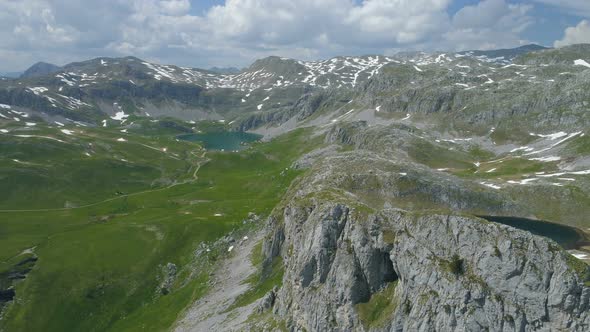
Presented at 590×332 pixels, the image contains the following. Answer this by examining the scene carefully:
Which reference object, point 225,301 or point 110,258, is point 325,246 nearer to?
point 225,301

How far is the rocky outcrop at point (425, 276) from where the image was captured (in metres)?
41.2

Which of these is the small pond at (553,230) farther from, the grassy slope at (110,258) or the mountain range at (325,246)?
the grassy slope at (110,258)

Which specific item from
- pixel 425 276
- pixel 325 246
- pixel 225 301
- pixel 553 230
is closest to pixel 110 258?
pixel 225 301

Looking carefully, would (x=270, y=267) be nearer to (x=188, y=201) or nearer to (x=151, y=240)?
(x=151, y=240)

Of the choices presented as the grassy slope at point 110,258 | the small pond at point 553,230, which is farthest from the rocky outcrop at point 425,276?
the small pond at point 553,230

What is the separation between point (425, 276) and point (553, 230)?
85.0 m

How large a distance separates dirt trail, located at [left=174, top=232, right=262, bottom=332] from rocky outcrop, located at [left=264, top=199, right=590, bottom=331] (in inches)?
489

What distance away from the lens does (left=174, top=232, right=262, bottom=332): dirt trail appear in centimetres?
7381

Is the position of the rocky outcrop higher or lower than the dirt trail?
higher

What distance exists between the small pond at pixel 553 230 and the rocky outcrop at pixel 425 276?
66681 millimetres

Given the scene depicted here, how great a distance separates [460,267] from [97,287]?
88.0 m

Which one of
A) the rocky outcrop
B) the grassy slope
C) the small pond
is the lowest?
the grassy slope

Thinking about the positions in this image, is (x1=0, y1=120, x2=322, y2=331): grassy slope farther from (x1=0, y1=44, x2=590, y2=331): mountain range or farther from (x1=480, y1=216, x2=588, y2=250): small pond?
(x1=480, y1=216, x2=588, y2=250): small pond

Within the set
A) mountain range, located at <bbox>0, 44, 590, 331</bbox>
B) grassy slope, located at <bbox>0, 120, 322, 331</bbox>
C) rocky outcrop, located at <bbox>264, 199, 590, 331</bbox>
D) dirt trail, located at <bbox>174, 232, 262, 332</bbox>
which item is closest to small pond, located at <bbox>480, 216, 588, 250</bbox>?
mountain range, located at <bbox>0, 44, 590, 331</bbox>
